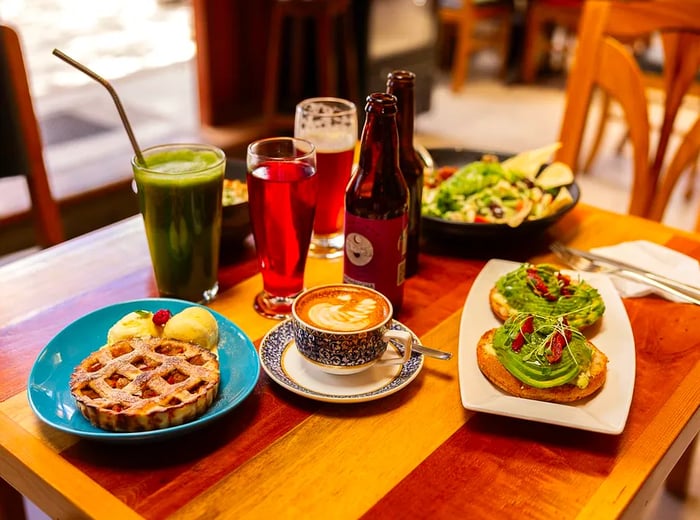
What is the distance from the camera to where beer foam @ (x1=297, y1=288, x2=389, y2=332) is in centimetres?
95

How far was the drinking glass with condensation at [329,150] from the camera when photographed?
1.29 m

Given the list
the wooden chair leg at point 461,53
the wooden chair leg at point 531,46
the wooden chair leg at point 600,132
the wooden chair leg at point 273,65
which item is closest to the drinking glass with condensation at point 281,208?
the wooden chair leg at point 273,65

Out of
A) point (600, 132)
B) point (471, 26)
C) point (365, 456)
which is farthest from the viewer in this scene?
point (471, 26)

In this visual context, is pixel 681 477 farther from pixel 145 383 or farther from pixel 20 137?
pixel 20 137

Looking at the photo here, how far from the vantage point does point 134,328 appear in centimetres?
100

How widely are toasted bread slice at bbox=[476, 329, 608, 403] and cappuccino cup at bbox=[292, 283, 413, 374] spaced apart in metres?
0.11

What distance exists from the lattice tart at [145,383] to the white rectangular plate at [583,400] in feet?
1.09

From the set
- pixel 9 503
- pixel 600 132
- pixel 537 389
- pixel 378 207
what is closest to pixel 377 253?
pixel 378 207

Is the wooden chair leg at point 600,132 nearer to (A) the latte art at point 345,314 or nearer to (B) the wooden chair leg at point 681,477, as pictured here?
(B) the wooden chair leg at point 681,477

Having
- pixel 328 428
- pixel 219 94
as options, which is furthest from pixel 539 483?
pixel 219 94

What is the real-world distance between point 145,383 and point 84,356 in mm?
164

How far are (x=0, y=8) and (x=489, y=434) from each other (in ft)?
20.8

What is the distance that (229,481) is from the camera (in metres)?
0.81

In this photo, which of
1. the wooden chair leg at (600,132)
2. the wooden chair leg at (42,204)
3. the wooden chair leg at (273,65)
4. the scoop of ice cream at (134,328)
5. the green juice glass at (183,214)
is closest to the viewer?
the scoop of ice cream at (134,328)
